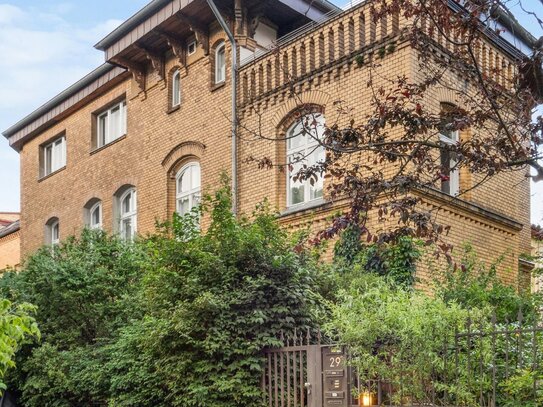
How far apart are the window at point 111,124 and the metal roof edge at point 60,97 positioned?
3.48 feet

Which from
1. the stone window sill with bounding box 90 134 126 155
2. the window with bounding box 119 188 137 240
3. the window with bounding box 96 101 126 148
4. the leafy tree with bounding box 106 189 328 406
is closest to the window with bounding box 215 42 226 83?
the stone window sill with bounding box 90 134 126 155

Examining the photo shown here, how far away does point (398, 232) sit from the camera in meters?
7.64

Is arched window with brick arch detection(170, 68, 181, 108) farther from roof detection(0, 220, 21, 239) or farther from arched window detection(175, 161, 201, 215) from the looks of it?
roof detection(0, 220, 21, 239)

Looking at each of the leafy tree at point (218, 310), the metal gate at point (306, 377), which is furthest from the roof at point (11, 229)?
the metal gate at point (306, 377)

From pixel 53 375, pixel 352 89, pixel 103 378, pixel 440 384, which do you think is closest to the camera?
pixel 440 384

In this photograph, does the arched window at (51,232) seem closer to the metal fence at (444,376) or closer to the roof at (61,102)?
the roof at (61,102)

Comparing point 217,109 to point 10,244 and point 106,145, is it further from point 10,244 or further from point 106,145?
point 10,244

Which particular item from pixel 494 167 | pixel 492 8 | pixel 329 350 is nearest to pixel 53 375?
pixel 329 350

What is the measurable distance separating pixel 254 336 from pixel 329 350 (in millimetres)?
1420

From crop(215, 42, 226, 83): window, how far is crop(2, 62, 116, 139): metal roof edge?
14.7 feet

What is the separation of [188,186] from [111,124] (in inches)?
205

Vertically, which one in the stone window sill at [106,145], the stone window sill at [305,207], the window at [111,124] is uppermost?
the window at [111,124]

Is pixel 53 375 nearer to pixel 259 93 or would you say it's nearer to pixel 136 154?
pixel 259 93

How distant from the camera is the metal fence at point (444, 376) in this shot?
7.61 m
